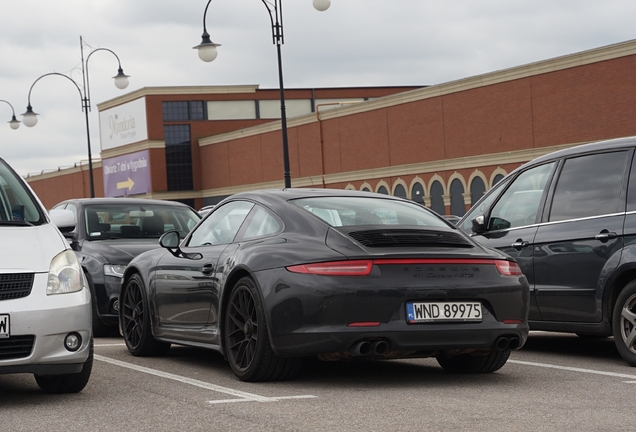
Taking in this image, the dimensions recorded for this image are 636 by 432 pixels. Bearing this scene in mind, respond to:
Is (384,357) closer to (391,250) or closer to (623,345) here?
(391,250)

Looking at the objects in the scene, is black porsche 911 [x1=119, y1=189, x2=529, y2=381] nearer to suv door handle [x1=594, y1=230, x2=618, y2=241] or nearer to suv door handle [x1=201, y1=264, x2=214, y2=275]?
suv door handle [x1=201, y1=264, x2=214, y2=275]

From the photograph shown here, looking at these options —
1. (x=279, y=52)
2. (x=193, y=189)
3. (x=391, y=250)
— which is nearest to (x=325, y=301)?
(x=391, y=250)

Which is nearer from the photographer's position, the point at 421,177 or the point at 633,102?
the point at 633,102

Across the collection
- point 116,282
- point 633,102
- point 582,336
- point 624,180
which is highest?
point 633,102

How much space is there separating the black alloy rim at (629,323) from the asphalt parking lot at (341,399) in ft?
0.69

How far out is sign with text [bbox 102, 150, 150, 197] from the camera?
7925 centimetres

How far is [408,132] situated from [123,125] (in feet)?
119

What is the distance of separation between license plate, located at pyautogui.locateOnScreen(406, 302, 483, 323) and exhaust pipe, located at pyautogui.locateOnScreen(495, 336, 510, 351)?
207mm

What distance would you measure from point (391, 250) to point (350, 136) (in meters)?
50.3

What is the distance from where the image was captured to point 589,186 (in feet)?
29.3

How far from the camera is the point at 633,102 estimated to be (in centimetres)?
4006

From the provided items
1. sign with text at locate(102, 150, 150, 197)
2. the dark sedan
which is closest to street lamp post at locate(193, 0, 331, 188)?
the dark sedan

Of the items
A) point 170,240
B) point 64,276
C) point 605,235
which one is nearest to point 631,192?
point 605,235

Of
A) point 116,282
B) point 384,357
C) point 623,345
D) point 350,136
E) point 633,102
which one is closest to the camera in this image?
point 384,357
